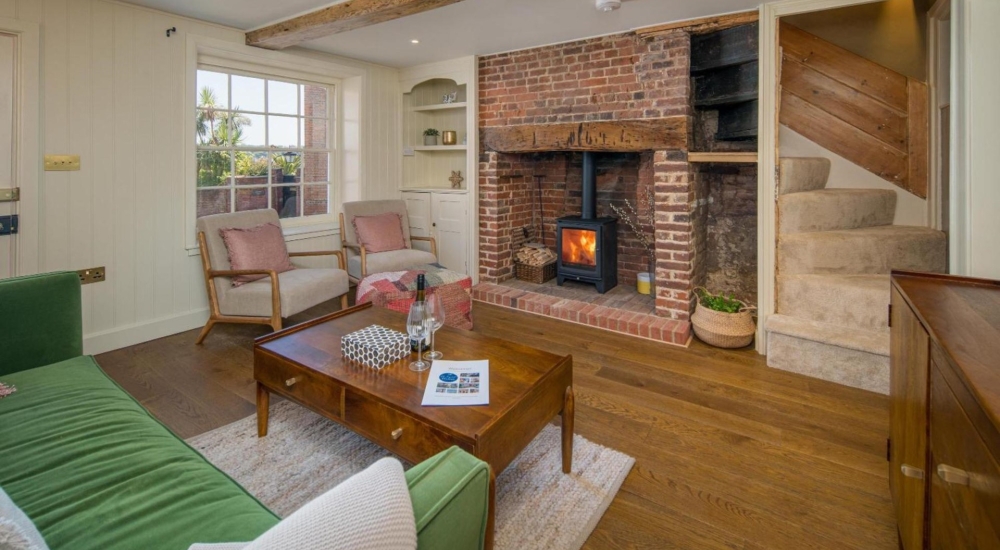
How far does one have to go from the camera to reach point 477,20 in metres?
3.58

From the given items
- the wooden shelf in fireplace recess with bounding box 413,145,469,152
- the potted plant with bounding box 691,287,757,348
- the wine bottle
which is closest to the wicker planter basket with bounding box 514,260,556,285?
the wooden shelf in fireplace recess with bounding box 413,145,469,152

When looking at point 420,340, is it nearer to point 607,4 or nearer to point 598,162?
point 607,4

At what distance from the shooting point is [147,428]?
60.4 inches

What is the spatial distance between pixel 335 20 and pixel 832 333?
142 inches

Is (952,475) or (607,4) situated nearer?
(952,475)

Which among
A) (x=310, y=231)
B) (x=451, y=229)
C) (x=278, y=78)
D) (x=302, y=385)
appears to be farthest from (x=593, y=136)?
(x=302, y=385)

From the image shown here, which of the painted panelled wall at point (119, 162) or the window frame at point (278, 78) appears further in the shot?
the window frame at point (278, 78)

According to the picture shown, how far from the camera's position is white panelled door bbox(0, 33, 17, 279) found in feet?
9.36

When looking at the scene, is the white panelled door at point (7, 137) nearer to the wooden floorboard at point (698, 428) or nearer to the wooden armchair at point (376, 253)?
the wooden floorboard at point (698, 428)

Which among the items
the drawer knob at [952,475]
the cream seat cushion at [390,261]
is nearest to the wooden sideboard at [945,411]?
the drawer knob at [952,475]

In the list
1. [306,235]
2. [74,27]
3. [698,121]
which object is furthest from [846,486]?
[74,27]

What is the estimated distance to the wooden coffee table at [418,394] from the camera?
1605 mm

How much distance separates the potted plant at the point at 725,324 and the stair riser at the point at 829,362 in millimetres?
270

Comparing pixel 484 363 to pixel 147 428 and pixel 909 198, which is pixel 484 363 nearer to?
pixel 147 428
